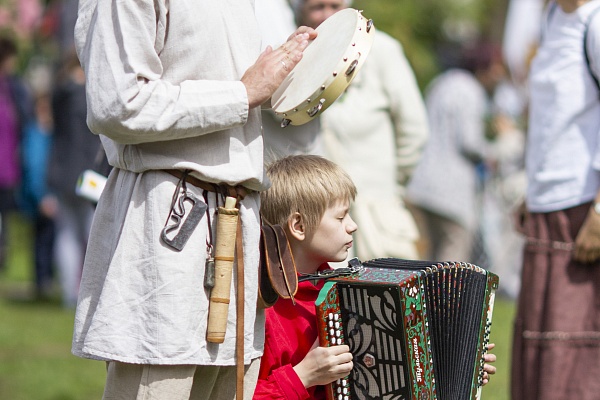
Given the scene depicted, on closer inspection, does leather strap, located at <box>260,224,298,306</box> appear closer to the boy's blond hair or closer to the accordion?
the accordion

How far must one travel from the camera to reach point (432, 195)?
8711 mm

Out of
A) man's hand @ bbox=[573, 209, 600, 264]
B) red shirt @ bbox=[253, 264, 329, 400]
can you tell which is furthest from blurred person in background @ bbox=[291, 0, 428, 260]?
red shirt @ bbox=[253, 264, 329, 400]

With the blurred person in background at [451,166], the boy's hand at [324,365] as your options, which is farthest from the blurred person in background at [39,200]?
the boy's hand at [324,365]

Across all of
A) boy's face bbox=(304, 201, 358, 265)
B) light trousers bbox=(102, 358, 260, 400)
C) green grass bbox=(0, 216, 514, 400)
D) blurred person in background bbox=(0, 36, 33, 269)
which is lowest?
green grass bbox=(0, 216, 514, 400)

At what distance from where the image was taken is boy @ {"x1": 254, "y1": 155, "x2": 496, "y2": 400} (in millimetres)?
3143

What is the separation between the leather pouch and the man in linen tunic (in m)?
0.14

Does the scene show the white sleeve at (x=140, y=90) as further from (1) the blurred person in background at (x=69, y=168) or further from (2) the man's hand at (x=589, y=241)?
(1) the blurred person in background at (x=69, y=168)

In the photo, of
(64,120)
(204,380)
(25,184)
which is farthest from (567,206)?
(25,184)

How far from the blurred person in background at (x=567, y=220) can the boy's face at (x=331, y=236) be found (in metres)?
1.38

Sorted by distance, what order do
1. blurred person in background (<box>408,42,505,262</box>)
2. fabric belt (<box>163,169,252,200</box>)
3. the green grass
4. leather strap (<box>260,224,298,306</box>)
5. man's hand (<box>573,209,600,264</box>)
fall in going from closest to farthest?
fabric belt (<box>163,169,252,200</box>)
leather strap (<box>260,224,298,306</box>)
man's hand (<box>573,209,600,264</box>)
the green grass
blurred person in background (<box>408,42,505,262</box>)

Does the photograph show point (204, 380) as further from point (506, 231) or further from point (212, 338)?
point (506, 231)

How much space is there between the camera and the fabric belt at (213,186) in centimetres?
273

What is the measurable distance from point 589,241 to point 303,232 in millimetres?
1506

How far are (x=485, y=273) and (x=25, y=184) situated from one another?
7671 millimetres
